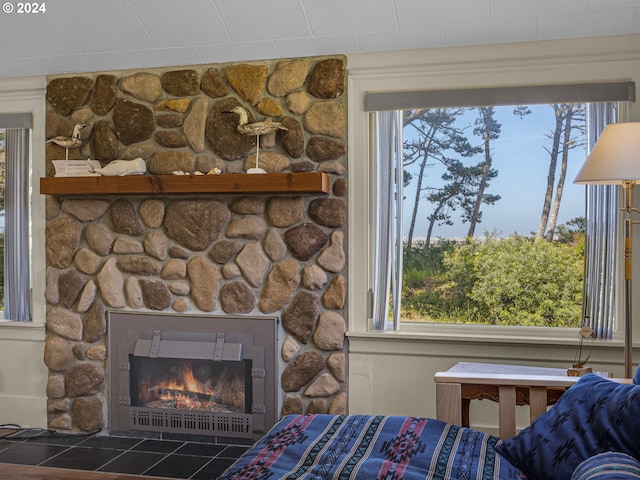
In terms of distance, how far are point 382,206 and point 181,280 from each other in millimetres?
1226

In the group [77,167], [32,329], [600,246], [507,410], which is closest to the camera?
[507,410]

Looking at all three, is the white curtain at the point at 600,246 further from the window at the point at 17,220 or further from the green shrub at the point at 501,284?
the window at the point at 17,220

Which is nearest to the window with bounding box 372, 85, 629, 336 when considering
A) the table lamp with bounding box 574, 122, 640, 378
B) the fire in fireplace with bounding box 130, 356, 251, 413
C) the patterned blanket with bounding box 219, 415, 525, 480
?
the table lamp with bounding box 574, 122, 640, 378

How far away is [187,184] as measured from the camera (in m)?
3.66

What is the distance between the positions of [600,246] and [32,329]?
3.30 meters

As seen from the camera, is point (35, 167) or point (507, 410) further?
point (35, 167)

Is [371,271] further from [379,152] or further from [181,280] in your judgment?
[181,280]

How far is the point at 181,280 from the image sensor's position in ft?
12.7

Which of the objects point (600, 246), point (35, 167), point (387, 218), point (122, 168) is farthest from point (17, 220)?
point (600, 246)

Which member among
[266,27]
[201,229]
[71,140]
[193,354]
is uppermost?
[266,27]

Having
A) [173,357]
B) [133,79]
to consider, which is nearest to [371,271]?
[173,357]

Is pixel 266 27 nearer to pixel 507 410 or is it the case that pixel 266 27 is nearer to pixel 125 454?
pixel 507 410

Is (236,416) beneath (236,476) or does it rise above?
beneath

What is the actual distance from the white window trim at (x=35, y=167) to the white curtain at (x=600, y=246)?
3.14m
